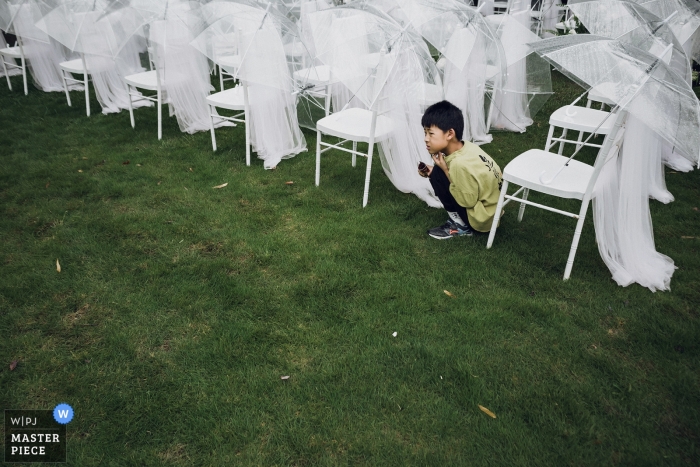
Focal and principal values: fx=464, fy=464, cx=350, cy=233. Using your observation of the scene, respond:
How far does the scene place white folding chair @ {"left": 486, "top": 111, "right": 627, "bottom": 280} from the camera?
2.86 m

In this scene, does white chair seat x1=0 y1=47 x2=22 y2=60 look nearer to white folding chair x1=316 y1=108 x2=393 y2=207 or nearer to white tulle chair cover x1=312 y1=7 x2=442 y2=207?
white tulle chair cover x1=312 y1=7 x2=442 y2=207

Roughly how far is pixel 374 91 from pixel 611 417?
9.08ft

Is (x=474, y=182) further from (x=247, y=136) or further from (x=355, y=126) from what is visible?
(x=247, y=136)

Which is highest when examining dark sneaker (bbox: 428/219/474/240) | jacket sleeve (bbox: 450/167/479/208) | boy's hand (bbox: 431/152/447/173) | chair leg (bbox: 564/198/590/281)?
boy's hand (bbox: 431/152/447/173)

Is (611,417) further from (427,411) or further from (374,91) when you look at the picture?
(374,91)

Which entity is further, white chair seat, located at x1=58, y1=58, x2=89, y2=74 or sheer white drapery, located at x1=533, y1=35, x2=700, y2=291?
white chair seat, located at x1=58, y1=58, x2=89, y2=74

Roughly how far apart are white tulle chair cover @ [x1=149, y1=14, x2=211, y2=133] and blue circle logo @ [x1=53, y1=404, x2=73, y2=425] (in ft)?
12.8

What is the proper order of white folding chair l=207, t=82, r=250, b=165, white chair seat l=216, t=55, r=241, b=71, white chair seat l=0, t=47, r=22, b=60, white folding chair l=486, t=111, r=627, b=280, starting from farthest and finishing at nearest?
white chair seat l=0, t=47, r=22, b=60 → white chair seat l=216, t=55, r=241, b=71 → white folding chair l=207, t=82, r=250, b=165 → white folding chair l=486, t=111, r=627, b=280

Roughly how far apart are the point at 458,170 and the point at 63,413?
2801mm

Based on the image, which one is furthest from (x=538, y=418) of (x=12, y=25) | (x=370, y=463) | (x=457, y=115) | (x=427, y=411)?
(x=12, y=25)

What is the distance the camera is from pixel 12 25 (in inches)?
255

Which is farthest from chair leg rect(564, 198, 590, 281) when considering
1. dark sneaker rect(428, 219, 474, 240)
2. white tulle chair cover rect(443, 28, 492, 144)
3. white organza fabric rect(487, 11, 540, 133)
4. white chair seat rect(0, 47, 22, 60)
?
white chair seat rect(0, 47, 22, 60)

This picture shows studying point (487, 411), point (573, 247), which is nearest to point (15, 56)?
point (573, 247)

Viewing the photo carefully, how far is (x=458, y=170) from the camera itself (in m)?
3.38
